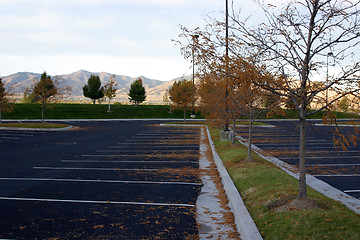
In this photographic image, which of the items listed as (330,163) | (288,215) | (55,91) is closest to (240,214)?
(288,215)

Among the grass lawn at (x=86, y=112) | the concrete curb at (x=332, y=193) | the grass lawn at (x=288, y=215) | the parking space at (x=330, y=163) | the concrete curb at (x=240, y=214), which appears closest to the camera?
the grass lawn at (x=288, y=215)

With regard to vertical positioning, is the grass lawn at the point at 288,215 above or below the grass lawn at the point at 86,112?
below

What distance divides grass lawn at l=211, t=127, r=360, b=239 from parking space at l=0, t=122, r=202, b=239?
1.30 meters

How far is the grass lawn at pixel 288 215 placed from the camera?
205 inches

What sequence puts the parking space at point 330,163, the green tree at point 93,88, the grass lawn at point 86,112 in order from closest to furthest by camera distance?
the parking space at point 330,163
the grass lawn at point 86,112
the green tree at point 93,88

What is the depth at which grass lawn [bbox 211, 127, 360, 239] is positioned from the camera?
5.20m

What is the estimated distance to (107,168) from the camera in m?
12.5

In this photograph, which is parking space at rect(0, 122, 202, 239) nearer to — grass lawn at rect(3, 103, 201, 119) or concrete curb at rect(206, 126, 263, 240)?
concrete curb at rect(206, 126, 263, 240)

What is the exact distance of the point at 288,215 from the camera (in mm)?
5973

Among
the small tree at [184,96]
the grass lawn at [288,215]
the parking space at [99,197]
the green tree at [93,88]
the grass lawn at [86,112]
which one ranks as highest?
the green tree at [93,88]

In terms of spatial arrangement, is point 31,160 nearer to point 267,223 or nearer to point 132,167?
point 132,167

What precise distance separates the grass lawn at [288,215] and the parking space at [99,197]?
130 cm

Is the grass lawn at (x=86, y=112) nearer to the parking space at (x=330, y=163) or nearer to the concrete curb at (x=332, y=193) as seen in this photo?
the parking space at (x=330, y=163)

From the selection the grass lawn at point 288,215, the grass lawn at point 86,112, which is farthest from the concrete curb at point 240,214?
the grass lawn at point 86,112
